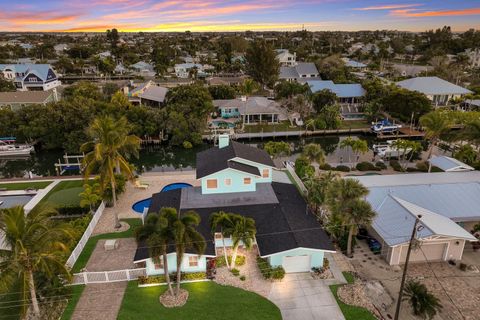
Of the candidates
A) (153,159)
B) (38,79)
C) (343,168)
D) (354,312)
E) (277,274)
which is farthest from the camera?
(38,79)

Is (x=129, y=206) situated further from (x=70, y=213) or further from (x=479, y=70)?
(x=479, y=70)

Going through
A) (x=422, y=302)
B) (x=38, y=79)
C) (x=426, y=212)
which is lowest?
(x=422, y=302)

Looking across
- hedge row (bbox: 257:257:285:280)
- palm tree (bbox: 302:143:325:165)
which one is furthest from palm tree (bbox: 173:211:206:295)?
palm tree (bbox: 302:143:325:165)

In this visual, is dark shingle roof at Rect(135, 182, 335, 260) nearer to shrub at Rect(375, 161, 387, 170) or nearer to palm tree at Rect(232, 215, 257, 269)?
palm tree at Rect(232, 215, 257, 269)

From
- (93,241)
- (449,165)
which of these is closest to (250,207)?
(93,241)

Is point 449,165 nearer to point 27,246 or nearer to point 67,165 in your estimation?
point 27,246

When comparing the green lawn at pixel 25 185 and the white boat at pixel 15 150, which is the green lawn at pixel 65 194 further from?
the white boat at pixel 15 150
